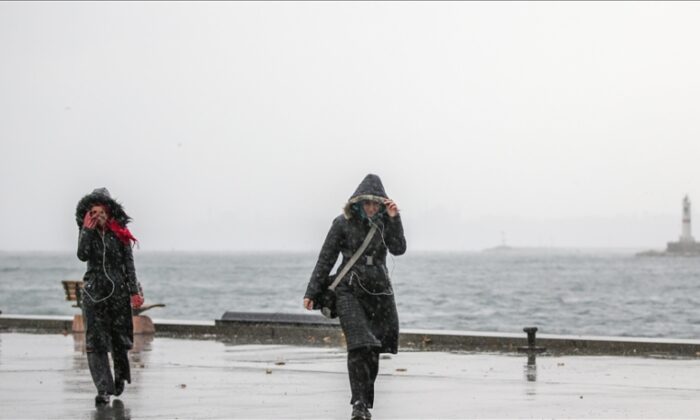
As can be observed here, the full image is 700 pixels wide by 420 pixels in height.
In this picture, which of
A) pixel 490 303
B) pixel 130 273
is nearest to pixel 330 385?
pixel 130 273

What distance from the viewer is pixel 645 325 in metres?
62.0

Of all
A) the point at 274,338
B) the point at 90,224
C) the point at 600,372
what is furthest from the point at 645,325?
the point at 90,224

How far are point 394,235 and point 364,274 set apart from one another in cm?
38

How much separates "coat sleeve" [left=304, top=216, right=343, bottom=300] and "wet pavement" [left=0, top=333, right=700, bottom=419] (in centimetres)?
94

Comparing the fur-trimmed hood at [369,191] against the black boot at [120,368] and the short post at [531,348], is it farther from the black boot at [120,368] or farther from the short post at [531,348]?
the short post at [531,348]

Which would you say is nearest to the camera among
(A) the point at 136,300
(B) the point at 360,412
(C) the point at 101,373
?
(B) the point at 360,412

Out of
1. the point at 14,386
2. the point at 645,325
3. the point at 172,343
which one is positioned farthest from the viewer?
the point at 645,325

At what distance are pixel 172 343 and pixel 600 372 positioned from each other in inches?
260

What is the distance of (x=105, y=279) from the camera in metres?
11.0

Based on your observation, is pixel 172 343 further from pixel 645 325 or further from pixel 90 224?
pixel 645 325

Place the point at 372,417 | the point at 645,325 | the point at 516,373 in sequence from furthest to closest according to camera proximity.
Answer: the point at 645,325 → the point at 516,373 → the point at 372,417

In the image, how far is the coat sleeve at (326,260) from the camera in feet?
32.5

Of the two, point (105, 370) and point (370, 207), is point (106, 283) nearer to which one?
point (105, 370)

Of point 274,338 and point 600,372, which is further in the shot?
point 274,338
